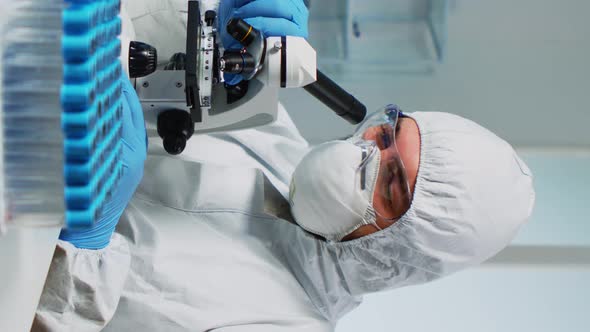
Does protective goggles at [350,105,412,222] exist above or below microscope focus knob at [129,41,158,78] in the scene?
below

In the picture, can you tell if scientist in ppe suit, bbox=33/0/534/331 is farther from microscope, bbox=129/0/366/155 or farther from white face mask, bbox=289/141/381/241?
microscope, bbox=129/0/366/155

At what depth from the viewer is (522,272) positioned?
2.12 meters

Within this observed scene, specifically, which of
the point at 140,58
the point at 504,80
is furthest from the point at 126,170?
the point at 504,80

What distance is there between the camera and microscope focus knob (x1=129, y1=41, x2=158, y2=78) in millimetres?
925

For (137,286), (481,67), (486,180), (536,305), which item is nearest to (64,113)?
(137,286)

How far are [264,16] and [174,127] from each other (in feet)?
1.11

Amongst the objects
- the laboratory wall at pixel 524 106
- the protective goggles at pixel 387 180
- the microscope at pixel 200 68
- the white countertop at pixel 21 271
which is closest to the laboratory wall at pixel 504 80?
the laboratory wall at pixel 524 106

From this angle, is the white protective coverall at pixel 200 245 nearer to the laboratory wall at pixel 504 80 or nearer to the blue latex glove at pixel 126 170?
the blue latex glove at pixel 126 170

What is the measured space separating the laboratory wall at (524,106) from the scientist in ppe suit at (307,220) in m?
0.80

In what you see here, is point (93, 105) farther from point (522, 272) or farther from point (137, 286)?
point (522, 272)

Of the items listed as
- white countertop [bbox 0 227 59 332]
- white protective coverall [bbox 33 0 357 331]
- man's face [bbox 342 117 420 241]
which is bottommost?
white protective coverall [bbox 33 0 357 331]

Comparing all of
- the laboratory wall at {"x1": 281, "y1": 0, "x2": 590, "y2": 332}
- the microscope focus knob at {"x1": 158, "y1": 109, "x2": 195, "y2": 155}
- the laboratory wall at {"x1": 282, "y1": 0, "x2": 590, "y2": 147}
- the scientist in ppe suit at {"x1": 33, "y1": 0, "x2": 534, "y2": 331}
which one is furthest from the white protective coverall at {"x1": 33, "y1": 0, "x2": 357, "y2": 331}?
the laboratory wall at {"x1": 282, "y1": 0, "x2": 590, "y2": 147}

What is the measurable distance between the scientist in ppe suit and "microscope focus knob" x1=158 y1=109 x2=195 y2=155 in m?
0.21

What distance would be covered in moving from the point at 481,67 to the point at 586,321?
0.97 meters
